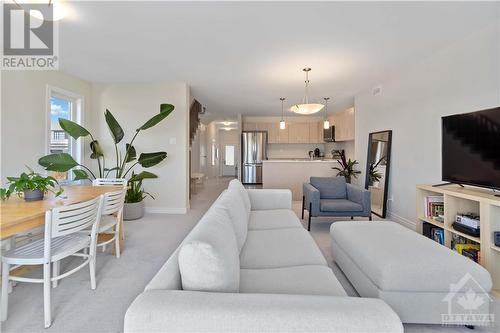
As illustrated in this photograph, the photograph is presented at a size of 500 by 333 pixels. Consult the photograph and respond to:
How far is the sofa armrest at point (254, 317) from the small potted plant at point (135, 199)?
351cm

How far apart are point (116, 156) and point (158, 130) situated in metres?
0.96

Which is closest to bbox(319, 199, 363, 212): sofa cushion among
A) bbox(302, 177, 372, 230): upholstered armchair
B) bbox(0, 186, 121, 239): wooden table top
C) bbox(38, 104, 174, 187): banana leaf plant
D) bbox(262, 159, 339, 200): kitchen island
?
bbox(302, 177, 372, 230): upholstered armchair

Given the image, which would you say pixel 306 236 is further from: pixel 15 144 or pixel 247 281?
pixel 15 144

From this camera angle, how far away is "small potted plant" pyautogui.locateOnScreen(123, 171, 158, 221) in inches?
161

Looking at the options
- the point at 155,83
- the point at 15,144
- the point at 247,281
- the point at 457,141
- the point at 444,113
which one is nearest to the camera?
the point at 247,281

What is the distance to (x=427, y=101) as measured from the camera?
3252 mm

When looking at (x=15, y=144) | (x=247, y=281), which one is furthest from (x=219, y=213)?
(x=15, y=144)

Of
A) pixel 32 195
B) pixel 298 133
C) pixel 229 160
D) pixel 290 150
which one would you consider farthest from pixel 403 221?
pixel 229 160

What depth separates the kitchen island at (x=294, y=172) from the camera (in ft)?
19.4

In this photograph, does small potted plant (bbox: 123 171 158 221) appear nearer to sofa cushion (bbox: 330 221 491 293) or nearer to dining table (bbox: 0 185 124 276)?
dining table (bbox: 0 185 124 276)

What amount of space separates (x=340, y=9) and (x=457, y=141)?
5.73ft

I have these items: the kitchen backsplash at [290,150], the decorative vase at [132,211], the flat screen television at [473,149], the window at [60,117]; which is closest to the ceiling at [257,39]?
the window at [60,117]

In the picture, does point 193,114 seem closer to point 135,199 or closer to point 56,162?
point 135,199

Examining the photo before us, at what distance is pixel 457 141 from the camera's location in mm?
2439
